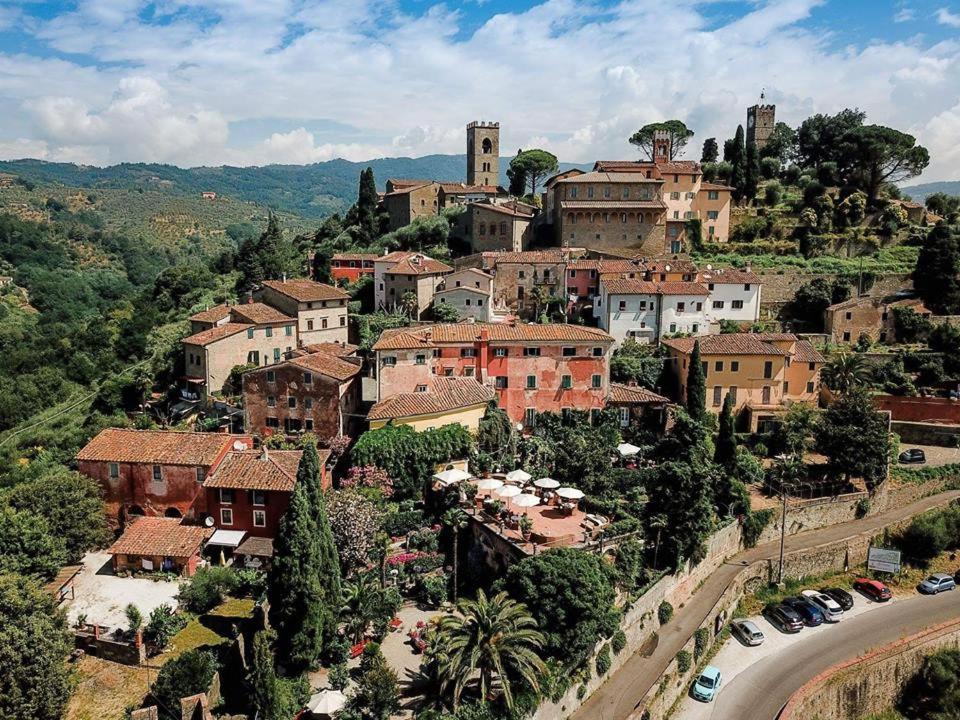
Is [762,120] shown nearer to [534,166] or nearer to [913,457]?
[534,166]

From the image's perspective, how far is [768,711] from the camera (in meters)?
28.2

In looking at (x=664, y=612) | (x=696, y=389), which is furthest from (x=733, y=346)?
(x=664, y=612)

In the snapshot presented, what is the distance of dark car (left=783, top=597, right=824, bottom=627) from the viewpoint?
1344 inches

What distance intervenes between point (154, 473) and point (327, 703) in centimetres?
1787

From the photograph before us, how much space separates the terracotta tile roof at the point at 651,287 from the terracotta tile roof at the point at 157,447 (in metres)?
28.1

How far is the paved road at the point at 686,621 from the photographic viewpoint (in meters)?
26.4

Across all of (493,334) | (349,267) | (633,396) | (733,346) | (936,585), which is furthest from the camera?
(349,267)

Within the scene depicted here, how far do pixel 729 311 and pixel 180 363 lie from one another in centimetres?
4128

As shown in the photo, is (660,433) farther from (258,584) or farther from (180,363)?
(180,363)

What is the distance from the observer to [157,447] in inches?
1463

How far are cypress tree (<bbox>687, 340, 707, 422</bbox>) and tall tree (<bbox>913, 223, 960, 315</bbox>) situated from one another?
80.8ft

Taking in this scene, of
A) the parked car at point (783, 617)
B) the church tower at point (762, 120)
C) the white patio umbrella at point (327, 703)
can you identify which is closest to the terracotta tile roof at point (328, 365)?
the white patio umbrella at point (327, 703)

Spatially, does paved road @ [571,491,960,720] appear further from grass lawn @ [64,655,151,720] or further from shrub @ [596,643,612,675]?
grass lawn @ [64,655,151,720]

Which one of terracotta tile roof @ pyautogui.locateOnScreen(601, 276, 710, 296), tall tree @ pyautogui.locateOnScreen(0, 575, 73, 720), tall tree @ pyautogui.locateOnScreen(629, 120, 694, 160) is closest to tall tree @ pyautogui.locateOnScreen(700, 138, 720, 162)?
tall tree @ pyautogui.locateOnScreen(629, 120, 694, 160)
